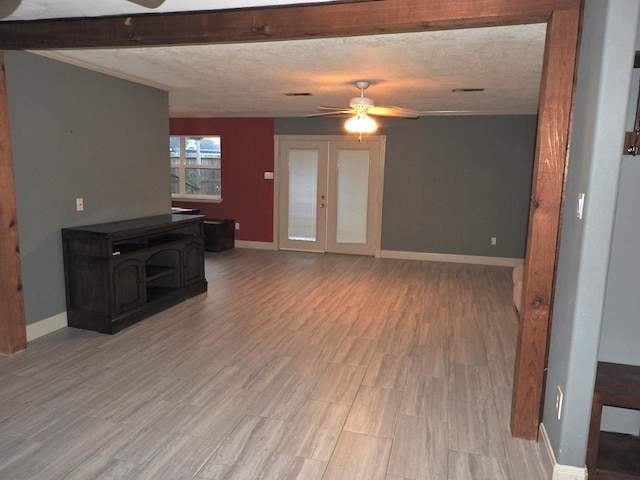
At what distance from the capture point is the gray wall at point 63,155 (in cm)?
342

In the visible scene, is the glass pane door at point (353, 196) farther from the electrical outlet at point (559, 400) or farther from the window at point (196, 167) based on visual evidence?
the electrical outlet at point (559, 400)

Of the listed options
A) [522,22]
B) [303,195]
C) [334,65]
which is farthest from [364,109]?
[303,195]

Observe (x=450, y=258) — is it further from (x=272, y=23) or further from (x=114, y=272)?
(x=272, y=23)

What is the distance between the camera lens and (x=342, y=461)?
2.18m

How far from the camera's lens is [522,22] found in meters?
2.17

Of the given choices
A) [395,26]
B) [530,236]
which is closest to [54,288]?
[395,26]

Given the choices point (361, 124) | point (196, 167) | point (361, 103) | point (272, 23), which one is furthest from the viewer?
point (196, 167)

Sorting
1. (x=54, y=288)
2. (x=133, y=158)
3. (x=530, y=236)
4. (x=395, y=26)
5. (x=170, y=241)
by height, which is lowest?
(x=54, y=288)

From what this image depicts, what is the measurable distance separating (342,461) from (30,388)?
208 cm

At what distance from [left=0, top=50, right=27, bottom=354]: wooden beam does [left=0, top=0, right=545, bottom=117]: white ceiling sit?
32.5 inches

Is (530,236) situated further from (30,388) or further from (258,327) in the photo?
(30,388)

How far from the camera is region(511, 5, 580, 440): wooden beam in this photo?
206cm

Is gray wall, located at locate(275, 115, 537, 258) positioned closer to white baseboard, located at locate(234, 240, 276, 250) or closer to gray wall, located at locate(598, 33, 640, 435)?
white baseboard, located at locate(234, 240, 276, 250)

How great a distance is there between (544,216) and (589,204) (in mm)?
379
